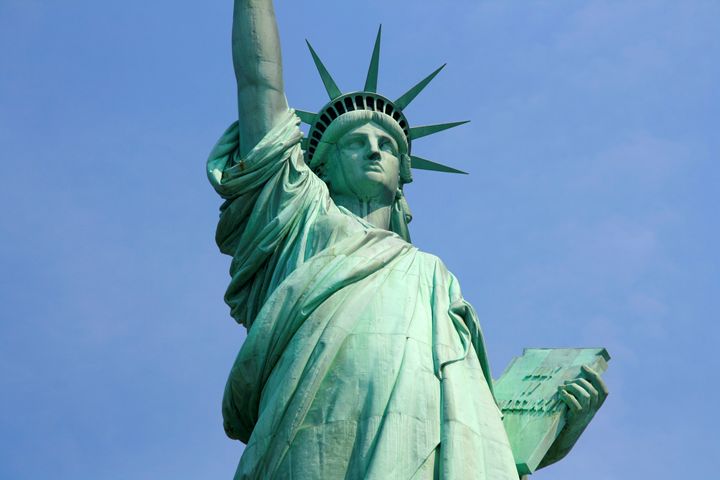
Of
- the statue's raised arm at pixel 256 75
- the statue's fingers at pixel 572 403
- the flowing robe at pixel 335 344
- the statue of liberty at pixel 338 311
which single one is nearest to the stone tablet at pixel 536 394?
the statue's fingers at pixel 572 403

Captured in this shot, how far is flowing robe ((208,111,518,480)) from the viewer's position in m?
16.4

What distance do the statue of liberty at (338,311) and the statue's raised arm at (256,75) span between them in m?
0.01

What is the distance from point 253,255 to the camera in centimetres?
1836

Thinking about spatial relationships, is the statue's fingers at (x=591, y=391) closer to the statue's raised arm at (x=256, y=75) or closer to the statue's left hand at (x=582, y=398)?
the statue's left hand at (x=582, y=398)

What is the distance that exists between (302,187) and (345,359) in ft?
7.36

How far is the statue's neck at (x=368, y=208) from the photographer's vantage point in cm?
1944

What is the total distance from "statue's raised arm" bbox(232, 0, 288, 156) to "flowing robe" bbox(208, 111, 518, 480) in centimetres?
15

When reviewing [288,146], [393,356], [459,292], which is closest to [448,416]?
[393,356]

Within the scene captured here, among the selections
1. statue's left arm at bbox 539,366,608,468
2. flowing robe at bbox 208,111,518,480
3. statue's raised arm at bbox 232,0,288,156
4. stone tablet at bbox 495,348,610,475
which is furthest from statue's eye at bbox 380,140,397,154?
statue's left arm at bbox 539,366,608,468

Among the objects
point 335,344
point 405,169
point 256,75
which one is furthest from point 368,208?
point 335,344

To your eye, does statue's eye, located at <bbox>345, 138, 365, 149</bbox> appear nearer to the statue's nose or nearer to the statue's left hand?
the statue's nose

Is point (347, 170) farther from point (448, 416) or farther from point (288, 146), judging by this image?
point (448, 416)

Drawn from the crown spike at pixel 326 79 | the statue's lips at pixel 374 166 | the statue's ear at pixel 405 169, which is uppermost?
the crown spike at pixel 326 79

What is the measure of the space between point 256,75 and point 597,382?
13.8 feet
